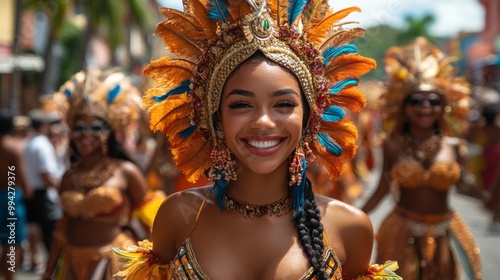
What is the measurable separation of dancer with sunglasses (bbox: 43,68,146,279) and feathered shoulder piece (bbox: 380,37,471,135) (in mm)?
2349

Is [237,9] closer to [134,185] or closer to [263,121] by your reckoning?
[263,121]

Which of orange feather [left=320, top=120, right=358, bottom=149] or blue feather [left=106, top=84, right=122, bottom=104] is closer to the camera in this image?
orange feather [left=320, top=120, right=358, bottom=149]

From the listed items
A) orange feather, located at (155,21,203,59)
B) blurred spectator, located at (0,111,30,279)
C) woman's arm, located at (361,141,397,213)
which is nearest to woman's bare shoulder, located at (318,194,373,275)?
orange feather, located at (155,21,203,59)

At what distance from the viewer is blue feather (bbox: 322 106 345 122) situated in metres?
3.40

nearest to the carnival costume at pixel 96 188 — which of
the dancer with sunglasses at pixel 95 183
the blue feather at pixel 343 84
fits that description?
the dancer with sunglasses at pixel 95 183

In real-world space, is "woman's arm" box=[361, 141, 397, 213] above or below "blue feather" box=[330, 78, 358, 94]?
below

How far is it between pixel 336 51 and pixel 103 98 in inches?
123

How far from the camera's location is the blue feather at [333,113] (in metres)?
3.40

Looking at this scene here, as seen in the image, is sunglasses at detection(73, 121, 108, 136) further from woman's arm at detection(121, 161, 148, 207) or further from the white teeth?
the white teeth

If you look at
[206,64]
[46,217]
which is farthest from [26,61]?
[206,64]

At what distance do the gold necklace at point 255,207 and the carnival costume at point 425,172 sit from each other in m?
2.77

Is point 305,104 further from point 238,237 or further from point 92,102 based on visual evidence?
point 92,102

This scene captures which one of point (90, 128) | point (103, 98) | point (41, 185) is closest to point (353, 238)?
point (90, 128)

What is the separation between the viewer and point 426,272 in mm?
5863
